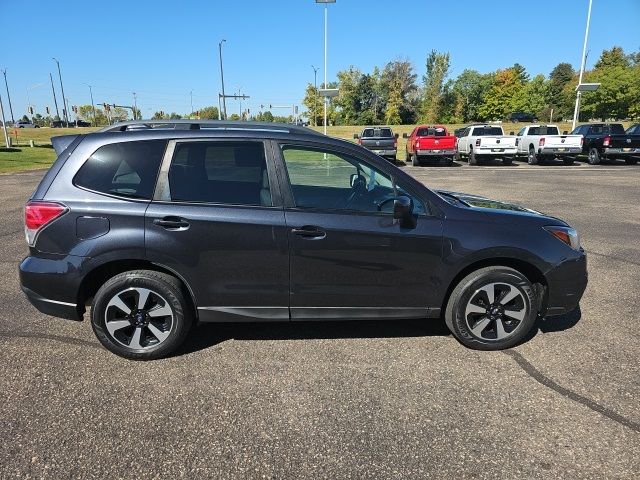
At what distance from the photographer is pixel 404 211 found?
132 inches

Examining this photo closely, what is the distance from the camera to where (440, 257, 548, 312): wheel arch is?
3646 millimetres

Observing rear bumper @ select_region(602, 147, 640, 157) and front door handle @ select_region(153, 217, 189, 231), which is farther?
rear bumper @ select_region(602, 147, 640, 157)

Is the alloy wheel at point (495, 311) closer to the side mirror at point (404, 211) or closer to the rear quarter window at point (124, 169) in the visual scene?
the side mirror at point (404, 211)

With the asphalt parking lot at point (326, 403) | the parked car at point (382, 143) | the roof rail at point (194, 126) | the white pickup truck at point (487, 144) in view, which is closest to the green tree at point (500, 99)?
the white pickup truck at point (487, 144)

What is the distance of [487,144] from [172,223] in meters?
21.9

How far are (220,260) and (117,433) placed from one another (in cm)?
129

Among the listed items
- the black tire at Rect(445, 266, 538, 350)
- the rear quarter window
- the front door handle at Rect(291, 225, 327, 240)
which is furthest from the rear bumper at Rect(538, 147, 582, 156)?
the rear quarter window

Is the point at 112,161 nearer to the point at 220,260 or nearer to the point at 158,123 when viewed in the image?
the point at 158,123

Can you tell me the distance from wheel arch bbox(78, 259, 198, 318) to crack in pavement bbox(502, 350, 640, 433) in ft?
8.24

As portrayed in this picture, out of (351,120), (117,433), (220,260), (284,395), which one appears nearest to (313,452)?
(284,395)

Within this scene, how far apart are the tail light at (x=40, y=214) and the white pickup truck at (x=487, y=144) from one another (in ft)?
72.7

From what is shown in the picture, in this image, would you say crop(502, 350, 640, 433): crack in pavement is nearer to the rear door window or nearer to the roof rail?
the rear door window

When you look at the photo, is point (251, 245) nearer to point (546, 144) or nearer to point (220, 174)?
point (220, 174)

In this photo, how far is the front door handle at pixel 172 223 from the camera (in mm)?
3346
